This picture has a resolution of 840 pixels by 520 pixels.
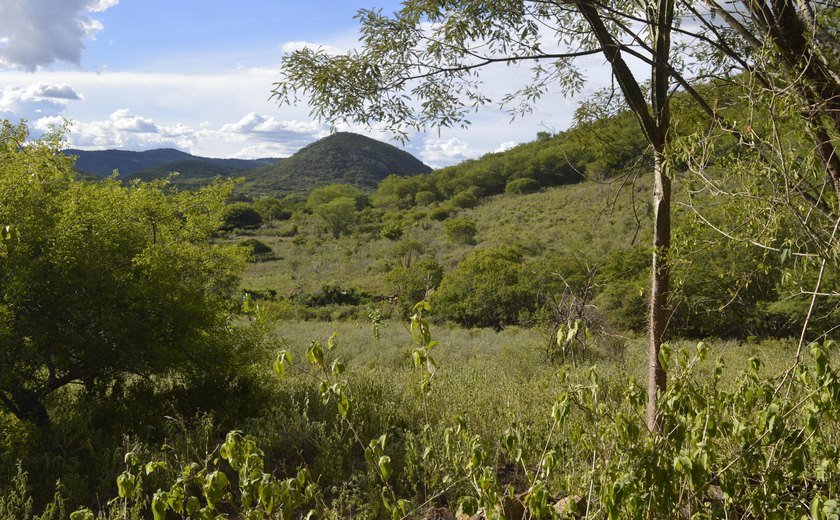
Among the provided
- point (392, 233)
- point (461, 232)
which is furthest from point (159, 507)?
point (392, 233)

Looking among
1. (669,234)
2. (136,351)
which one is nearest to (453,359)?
(136,351)

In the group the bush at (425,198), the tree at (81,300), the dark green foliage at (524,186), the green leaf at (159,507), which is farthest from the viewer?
the bush at (425,198)

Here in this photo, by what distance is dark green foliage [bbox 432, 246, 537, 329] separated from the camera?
1933 centimetres

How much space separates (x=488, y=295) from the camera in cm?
1983

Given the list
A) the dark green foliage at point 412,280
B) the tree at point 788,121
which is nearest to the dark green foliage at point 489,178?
the dark green foliage at point 412,280

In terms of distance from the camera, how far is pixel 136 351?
18.4 ft

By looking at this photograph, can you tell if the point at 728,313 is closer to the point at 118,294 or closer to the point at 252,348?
the point at 252,348

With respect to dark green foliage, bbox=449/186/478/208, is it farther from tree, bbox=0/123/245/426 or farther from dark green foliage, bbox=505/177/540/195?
tree, bbox=0/123/245/426

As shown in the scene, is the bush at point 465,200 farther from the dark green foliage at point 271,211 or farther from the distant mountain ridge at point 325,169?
the distant mountain ridge at point 325,169

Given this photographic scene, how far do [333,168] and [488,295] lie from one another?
106m

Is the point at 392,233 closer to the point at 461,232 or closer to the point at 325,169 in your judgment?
the point at 461,232

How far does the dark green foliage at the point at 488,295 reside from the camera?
19.3m

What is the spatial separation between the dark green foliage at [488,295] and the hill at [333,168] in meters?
86.5

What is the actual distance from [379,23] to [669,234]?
2706mm
